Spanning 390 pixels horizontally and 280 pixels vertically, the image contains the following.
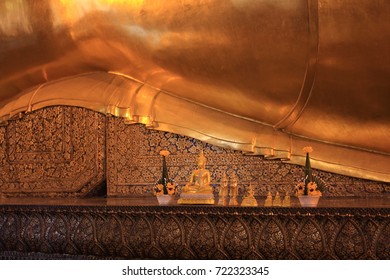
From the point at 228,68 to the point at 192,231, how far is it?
1.13 metres

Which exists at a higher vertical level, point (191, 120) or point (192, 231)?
point (191, 120)

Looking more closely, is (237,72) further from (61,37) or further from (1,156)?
(1,156)

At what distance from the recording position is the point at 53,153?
412cm

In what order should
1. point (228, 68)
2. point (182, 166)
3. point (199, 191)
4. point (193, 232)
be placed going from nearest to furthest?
point (193, 232), point (199, 191), point (228, 68), point (182, 166)

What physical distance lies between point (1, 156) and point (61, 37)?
851 millimetres

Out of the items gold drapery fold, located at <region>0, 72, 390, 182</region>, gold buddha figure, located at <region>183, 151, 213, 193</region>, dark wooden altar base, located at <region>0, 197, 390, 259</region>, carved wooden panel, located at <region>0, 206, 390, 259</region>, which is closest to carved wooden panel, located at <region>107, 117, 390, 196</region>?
gold drapery fold, located at <region>0, 72, 390, 182</region>

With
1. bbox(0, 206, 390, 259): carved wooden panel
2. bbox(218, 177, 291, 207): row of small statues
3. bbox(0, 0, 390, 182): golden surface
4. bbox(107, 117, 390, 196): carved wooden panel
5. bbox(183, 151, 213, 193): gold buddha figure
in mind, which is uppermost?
bbox(0, 0, 390, 182): golden surface

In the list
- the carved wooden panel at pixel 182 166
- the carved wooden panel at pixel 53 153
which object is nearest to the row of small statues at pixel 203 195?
the carved wooden panel at pixel 182 166

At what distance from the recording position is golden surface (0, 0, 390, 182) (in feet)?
11.3

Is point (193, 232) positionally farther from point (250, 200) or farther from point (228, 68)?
point (228, 68)

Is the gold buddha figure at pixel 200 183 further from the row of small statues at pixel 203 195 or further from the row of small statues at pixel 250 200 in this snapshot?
the row of small statues at pixel 250 200

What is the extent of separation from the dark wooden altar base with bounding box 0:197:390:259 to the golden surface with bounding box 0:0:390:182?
56cm

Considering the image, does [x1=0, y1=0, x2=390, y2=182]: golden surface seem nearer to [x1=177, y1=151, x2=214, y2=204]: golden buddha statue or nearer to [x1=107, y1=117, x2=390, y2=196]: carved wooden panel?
[x1=107, y1=117, x2=390, y2=196]: carved wooden panel

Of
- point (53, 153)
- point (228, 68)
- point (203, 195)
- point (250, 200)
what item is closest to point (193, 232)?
point (203, 195)
